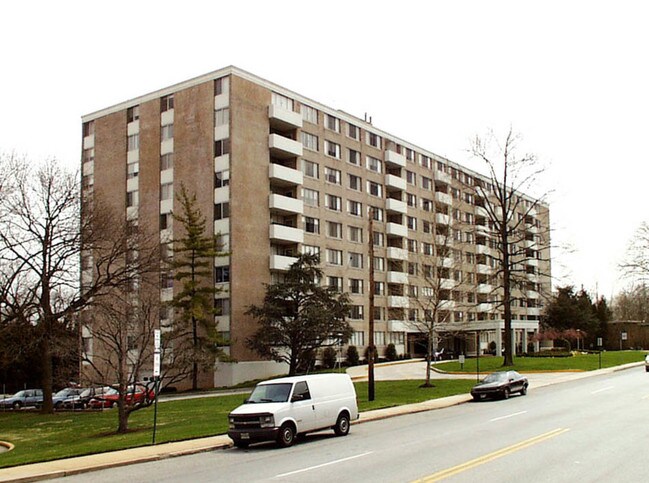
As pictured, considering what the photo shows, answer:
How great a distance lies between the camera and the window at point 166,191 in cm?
6322

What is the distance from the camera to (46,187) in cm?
3947

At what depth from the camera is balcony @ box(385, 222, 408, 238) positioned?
78812 mm

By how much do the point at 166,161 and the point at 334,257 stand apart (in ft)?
59.0

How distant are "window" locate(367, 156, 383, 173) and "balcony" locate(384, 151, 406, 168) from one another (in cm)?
103

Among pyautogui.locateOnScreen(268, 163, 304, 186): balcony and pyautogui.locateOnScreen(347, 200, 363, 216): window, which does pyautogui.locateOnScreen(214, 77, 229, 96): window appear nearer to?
pyautogui.locateOnScreen(268, 163, 304, 186): balcony

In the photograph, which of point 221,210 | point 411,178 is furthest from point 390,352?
point 221,210

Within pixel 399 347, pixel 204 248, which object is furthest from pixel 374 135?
pixel 204 248

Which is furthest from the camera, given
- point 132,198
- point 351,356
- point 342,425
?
point 351,356

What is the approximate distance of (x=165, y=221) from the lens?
63.5m

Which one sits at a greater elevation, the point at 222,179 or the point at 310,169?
the point at 310,169

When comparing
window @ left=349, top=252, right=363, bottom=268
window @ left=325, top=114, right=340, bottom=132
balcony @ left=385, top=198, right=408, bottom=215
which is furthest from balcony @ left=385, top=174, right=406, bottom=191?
window @ left=325, top=114, right=340, bottom=132

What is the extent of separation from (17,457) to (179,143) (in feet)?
147

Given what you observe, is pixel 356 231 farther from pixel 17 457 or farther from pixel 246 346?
pixel 17 457

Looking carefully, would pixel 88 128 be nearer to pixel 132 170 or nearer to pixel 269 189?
pixel 132 170
